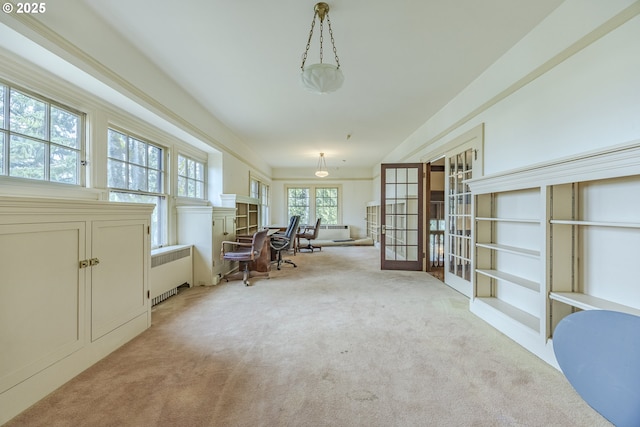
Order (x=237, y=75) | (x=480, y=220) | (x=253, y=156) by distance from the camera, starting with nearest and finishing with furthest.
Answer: (x=480, y=220)
(x=237, y=75)
(x=253, y=156)

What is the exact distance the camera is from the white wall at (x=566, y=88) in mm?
1681

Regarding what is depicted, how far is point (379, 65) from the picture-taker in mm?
2904

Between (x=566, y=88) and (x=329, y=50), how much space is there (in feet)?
6.54

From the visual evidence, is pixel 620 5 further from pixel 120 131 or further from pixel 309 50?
pixel 120 131

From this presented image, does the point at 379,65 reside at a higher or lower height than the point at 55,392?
higher

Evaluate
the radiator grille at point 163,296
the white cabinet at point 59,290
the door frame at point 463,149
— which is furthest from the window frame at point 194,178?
the door frame at point 463,149

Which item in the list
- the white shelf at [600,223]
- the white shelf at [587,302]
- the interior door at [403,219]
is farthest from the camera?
the interior door at [403,219]

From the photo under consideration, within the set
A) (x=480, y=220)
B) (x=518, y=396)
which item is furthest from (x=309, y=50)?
(x=518, y=396)

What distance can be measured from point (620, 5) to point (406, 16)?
1296mm

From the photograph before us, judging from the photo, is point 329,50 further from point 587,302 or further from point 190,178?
point 190,178

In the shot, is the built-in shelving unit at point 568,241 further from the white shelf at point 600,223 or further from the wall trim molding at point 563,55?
the wall trim molding at point 563,55

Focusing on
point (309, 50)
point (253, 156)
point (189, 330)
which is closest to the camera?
point (189, 330)

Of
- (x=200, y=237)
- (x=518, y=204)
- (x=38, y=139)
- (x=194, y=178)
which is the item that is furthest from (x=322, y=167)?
(x=38, y=139)

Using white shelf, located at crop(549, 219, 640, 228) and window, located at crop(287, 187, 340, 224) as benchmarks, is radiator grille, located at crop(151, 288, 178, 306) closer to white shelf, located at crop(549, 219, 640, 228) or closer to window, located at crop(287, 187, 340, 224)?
white shelf, located at crop(549, 219, 640, 228)
